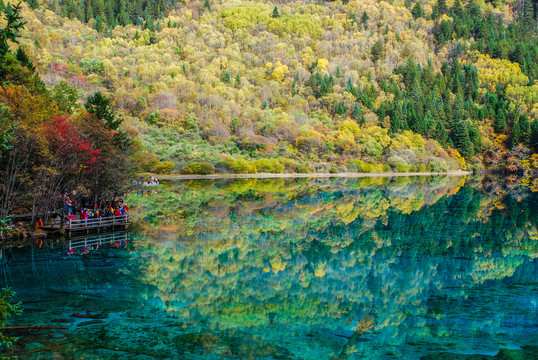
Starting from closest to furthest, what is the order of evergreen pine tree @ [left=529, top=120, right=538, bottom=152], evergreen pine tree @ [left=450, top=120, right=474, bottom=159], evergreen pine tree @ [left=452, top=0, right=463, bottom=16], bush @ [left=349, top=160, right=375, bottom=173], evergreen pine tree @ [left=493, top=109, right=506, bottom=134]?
bush @ [left=349, top=160, right=375, bottom=173]
evergreen pine tree @ [left=529, top=120, right=538, bottom=152]
evergreen pine tree @ [left=450, top=120, right=474, bottom=159]
evergreen pine tree @ [left=493, top=109, right=506, bottom=134]
evergreen pine tree @ [left=452, top=0, right=463, bottom=16]

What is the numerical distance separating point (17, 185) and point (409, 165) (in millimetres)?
79139

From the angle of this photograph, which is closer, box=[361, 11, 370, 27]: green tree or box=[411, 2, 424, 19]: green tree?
box=[361, 11, 370, 27]: green tree

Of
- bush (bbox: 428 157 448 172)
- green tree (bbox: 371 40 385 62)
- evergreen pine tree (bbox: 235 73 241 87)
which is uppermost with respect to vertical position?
green tree (bbox: 371 40 385 62)

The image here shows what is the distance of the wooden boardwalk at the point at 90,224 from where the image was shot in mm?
23656

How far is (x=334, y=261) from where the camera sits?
19.2 metres

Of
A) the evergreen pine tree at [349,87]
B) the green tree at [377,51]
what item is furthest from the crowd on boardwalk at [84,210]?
the green tree at [377,51]

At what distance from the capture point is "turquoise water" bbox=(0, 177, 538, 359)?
10.9m

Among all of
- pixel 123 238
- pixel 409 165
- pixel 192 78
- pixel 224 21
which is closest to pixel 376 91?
pixel 409 165

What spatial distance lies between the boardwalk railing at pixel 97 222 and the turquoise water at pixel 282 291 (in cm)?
113

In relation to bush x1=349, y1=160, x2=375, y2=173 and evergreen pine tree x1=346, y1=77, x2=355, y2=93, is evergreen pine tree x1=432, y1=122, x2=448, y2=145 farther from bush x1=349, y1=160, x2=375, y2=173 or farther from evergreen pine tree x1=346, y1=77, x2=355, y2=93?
bush x1=349, y1=160, x2=375, y2=173

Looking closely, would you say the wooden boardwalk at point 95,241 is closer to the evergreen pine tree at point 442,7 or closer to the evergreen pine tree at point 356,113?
the evergreen pine tree at point 356,113

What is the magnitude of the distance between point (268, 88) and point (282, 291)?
111 meters

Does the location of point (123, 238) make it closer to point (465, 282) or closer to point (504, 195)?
point (465, 282)

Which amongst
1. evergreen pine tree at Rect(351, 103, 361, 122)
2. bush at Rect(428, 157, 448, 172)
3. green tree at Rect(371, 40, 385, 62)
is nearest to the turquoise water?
bush at Rect(428, 157, 448, 172)
